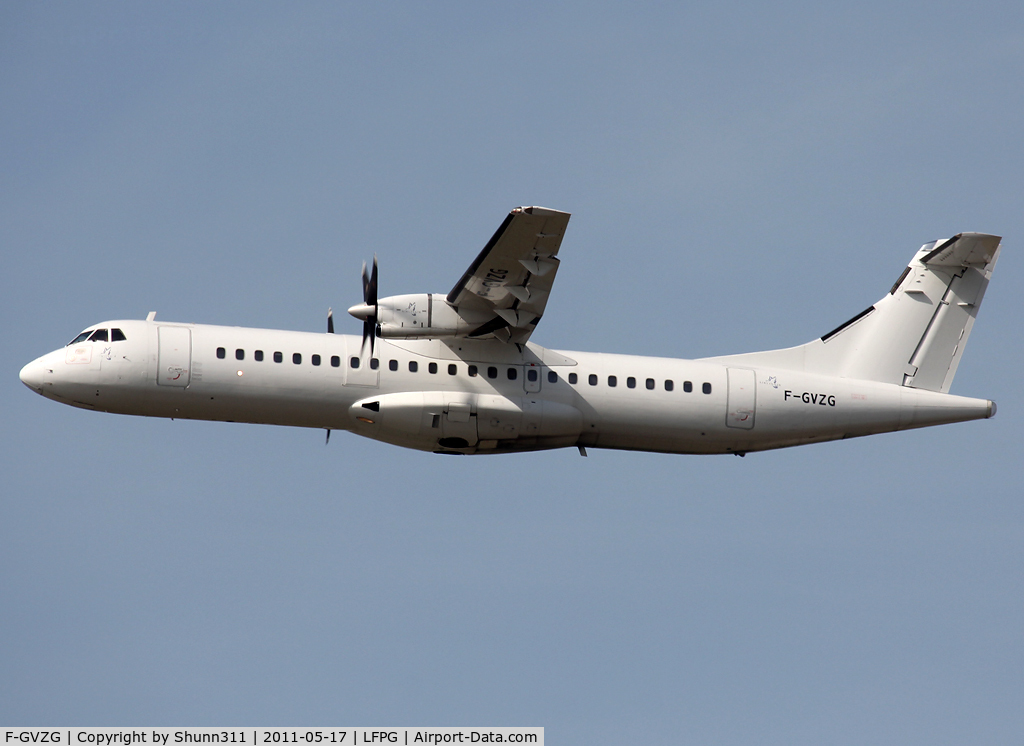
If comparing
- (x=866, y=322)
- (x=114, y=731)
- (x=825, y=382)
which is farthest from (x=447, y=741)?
(x=866, y=322)

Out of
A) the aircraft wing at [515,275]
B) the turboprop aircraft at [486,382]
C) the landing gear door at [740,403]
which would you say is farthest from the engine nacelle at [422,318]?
the landing gear door at [740,403]

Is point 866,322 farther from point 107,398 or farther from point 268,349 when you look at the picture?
point 107,398

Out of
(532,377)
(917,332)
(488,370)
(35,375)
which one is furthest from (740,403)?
(35,375)

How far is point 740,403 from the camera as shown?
1289 inches

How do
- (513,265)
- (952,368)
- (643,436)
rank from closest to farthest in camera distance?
(513,265)
(643,436)
(952,368)

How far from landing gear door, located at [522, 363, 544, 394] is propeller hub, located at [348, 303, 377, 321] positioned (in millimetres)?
A: 4089

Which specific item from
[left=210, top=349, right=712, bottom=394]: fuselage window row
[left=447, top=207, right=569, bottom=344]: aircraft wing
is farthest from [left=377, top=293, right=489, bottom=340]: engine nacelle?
[left=210, top=349, right=712, bottom=394]: fuselage window row

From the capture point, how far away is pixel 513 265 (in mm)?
29922

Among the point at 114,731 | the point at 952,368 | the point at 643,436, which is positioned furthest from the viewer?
the point at 952,368

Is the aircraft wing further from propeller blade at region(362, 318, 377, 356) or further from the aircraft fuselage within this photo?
propeller blade at region(362, 318, 377, 356)

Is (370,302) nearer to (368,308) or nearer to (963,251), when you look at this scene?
(368,308)

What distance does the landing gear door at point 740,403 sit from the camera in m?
32.7

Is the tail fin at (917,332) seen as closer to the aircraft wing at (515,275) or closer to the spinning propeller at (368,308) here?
the aircraft wing at (515,275)

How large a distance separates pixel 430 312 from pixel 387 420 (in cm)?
268
